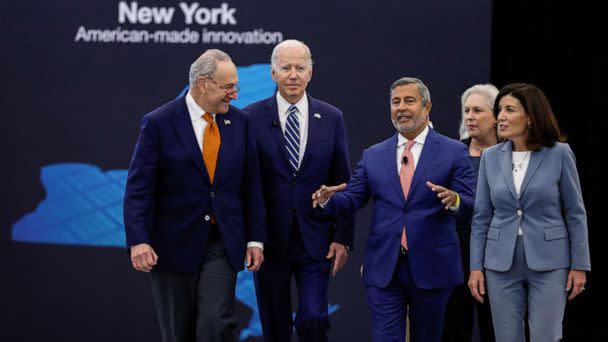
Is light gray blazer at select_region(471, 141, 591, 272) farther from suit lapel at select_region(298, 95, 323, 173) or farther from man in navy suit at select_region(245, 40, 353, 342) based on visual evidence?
suit lapel at select_region(298, 95, 323, 173)

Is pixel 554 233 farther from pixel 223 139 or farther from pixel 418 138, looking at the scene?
pixel 223 139

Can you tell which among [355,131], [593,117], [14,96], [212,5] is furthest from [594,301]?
[14,96]

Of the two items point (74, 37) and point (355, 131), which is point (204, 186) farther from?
point (74, 37)

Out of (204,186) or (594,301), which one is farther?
(594,301)

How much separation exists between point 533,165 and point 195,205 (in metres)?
1.76

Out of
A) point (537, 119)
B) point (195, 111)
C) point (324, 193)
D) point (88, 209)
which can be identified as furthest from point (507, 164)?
point (88, 209)

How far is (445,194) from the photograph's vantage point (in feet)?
14.5

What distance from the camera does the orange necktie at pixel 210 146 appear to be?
15.6ft

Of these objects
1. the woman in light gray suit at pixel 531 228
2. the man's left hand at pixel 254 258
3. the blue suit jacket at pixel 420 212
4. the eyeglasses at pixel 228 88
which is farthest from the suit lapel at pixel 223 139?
the woman in light gray suit at pixel 531 228

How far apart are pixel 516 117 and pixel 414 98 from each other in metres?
0.53

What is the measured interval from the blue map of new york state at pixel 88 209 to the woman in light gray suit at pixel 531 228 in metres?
2.57

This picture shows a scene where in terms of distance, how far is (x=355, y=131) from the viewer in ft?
22.1

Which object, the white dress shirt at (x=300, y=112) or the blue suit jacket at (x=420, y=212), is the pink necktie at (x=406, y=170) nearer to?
the blue suit jacket at (x=420, y=212)

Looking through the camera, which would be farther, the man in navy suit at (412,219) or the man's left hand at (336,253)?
the man's left hand at (336,253)
